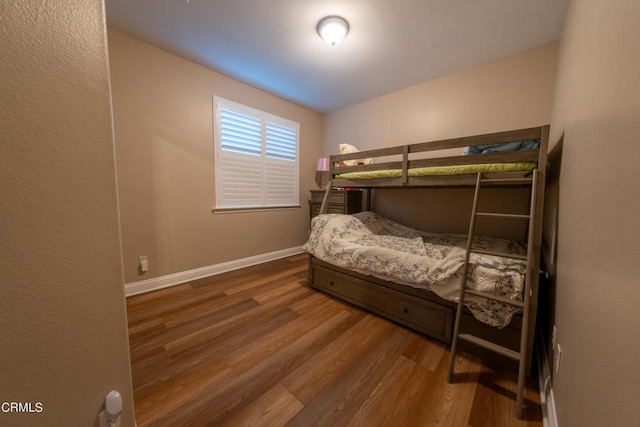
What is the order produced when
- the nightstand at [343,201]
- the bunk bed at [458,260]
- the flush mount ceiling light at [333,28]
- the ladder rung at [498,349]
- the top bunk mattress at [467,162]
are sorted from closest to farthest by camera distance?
the ladder rung at [498,349], the bunk bed at [458,260], the top bunk mattress at [467,162], the flush mount ceiling light at [333,28], the nightstand at [343,201]

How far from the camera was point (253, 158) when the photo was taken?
3156 mm

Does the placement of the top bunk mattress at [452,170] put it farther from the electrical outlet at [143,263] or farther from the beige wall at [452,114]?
the electrical outlet at [143,263]

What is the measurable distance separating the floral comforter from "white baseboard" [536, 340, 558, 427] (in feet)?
0.93

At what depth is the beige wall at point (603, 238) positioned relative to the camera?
0.52 meters

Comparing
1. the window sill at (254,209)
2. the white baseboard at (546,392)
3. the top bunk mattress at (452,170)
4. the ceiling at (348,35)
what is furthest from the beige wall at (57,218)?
the window sill at (254,209)

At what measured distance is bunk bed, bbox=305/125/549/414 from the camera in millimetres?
1326

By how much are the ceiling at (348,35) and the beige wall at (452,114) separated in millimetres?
165

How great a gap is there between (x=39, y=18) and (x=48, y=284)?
2.45 feet

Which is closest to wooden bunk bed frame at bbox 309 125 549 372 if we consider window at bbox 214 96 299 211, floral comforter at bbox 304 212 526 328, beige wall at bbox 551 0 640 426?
floral comforter at bbox 304 212 526 328

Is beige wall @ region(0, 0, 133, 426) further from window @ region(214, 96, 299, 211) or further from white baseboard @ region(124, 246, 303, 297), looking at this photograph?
window @ region(214, 96, 299, 211)

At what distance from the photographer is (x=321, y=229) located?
2.42 meters

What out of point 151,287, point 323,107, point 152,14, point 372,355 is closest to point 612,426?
point 372,355

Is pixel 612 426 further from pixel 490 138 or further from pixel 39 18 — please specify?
pixel 39 18

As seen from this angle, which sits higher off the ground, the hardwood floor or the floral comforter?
the floral comforter
